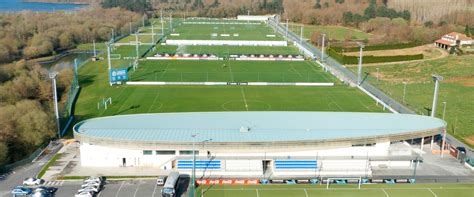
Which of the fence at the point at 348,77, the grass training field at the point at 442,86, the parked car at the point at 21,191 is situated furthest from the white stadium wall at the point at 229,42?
the parked car at the point at 21,191

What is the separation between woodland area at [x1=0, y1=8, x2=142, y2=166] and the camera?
4206cm

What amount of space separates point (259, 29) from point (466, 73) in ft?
279

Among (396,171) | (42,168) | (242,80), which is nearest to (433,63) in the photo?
(242,80)

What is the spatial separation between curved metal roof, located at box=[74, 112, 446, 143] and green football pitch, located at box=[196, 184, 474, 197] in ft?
14.6

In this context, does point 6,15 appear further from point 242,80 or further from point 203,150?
point 203,150

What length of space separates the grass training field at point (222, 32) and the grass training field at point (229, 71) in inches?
1556

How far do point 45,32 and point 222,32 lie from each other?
5129 centimetres

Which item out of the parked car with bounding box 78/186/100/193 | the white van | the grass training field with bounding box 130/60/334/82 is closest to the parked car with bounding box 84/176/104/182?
the parked car with bounding box 78/186/100/193

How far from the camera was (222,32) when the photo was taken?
466 feet

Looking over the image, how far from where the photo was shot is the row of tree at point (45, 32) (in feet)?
337

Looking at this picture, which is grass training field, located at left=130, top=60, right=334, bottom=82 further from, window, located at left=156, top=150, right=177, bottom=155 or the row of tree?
window, located at left=156, top=150, right=177, bottom=155

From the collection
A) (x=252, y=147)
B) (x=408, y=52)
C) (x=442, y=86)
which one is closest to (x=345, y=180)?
(x=252, y=147)

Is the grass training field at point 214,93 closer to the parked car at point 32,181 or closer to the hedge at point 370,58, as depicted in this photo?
the hedge at point 370,58

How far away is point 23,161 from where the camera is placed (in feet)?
125
